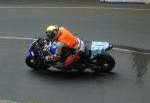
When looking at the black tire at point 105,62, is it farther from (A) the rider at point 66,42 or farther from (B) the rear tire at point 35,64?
(B) the rear tire at point 35,64

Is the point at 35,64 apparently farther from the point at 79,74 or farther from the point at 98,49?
the point at 98,49

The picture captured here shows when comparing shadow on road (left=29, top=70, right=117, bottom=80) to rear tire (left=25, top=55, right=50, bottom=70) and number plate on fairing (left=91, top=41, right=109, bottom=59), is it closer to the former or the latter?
rear tire (left=25, top=55, right=50, bottom=70)

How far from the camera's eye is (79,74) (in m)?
17.5

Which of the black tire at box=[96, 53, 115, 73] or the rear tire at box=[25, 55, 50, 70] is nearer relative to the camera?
the black tire at box=[96, 53, 115, 73]

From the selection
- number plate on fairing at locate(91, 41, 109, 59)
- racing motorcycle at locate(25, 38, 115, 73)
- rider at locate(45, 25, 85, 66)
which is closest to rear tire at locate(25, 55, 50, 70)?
racing motorcycle at locate(25, 38, 115, 73)


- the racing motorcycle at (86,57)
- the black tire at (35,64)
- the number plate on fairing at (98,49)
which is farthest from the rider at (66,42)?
the black tire at (35,64)

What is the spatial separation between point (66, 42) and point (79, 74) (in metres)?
1.09

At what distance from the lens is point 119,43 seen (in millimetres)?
20906

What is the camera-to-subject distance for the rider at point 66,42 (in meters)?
17.0

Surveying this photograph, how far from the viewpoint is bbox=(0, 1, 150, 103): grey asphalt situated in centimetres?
1562

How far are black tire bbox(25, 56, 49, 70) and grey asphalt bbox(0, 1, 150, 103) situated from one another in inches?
6.2

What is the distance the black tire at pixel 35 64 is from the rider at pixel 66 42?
2.12 feet

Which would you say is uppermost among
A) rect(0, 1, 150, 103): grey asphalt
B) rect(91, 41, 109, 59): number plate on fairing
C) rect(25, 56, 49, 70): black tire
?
rect(91, 41, 109, 59): number plate on fairing

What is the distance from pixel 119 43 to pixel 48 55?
4.34m
